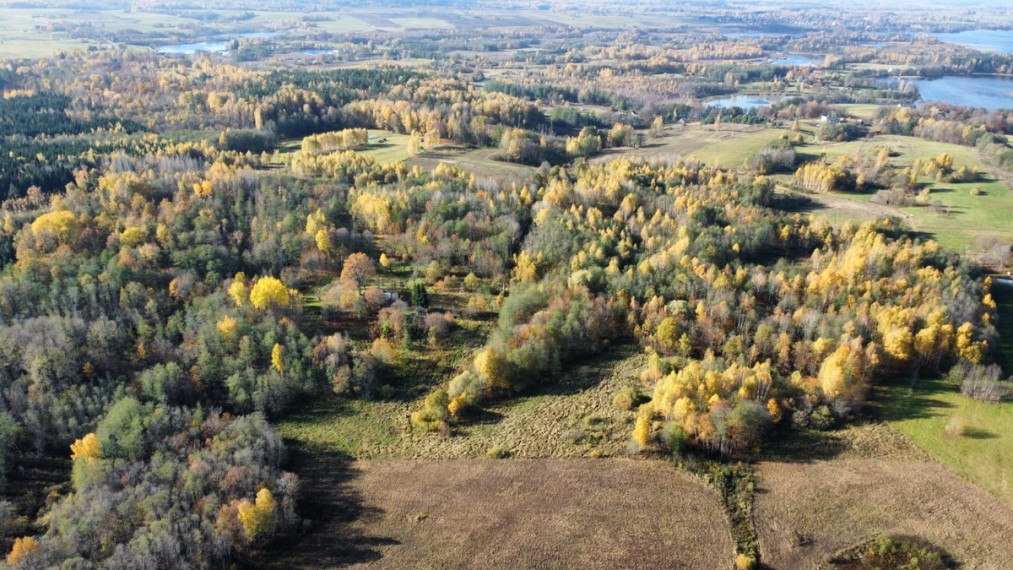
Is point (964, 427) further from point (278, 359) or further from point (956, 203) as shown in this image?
point (956, 203)

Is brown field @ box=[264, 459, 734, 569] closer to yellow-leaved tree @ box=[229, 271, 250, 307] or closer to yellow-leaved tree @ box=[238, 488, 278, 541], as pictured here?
yellow-leaved tree @ box=[238, 488, 278, 541]

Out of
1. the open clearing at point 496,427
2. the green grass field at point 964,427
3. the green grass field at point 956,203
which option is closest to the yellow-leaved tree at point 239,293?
the open clearing at point 496,427

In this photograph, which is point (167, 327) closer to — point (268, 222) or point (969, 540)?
point (268, 222)

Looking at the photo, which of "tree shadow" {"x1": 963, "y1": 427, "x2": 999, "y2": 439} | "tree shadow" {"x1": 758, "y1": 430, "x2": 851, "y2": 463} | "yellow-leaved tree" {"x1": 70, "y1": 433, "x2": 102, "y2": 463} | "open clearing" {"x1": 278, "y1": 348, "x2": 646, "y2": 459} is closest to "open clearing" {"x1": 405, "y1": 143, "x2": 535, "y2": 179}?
"open clearing" {"x1": 278, "y1": 348, "x2": 646, "y2": 459}

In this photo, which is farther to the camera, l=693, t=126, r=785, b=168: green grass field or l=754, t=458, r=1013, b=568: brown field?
l=693, t=126, r=785, b=168: green grass field

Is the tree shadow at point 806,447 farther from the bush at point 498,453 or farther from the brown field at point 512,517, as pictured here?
the bush at point 498,453

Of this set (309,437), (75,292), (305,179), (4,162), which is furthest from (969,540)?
(4,162)
